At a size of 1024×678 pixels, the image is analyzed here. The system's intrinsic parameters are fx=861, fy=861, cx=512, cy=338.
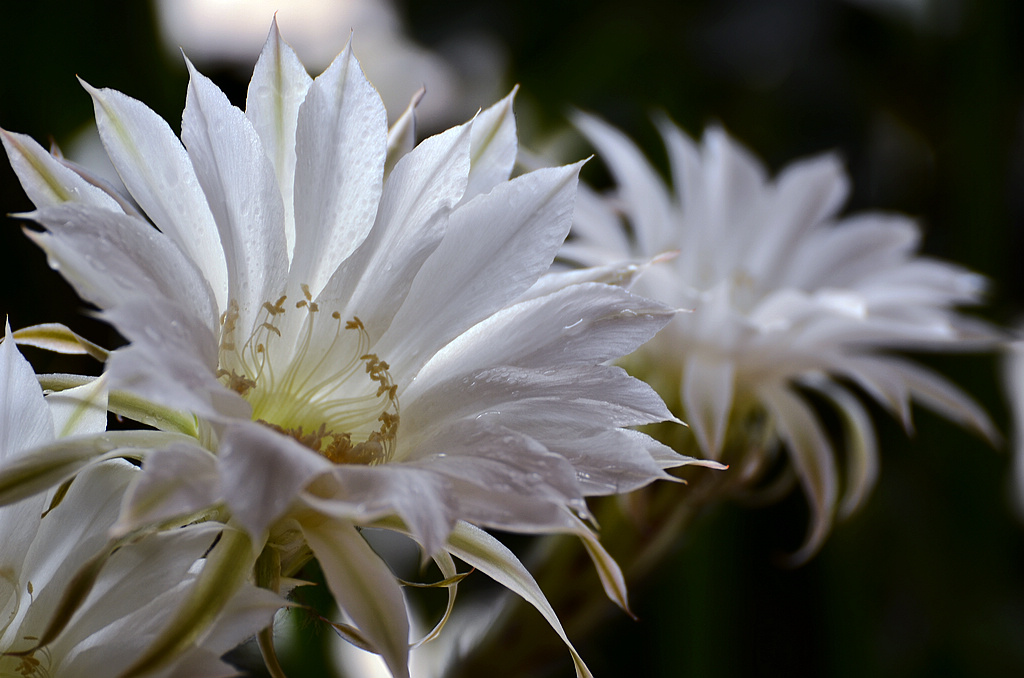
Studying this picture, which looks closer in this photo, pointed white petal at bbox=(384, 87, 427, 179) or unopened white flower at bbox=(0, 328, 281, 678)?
unopened white flower at bbox=(0, 328, 281, 678)

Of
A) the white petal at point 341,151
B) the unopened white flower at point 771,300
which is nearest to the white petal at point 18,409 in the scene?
the white petal at point 341,151

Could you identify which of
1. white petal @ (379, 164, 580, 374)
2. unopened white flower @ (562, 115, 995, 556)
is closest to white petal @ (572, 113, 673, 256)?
unopened white flower @ (562, 115, 995, 556)

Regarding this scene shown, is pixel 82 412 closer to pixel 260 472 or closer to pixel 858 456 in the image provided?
pixel 260 472

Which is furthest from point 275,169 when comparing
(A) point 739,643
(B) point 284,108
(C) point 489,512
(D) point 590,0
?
(D) point 590,0

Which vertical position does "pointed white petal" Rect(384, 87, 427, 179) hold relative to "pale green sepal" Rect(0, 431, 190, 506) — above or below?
above

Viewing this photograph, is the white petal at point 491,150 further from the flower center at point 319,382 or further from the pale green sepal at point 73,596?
the pale green sepal at point 73,596

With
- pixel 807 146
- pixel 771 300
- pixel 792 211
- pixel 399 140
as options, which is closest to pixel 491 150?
pixel 399 140

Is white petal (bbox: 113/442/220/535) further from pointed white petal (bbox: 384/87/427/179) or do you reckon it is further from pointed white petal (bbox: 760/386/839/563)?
pointed white petal (bbox: 760/386/839/563)
